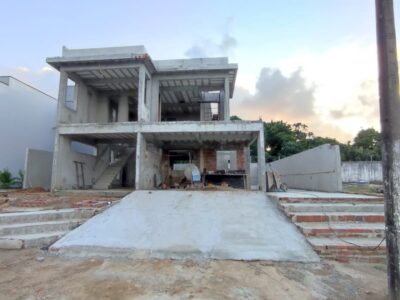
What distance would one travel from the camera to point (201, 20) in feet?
30.2

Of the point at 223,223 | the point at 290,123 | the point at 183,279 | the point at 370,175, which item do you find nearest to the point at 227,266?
the point at 183,279

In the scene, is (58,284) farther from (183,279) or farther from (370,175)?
(370,175)

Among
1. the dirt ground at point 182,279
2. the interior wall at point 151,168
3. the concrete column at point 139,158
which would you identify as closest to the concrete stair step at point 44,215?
the dirt ground at point 182,279

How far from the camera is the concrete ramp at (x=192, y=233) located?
16.6 ft

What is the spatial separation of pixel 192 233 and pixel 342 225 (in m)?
3.30

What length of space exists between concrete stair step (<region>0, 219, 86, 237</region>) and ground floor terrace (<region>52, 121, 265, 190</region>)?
423 cm

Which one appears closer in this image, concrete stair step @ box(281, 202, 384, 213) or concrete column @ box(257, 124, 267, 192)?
concrete stair step @ box(281, 202, 384, 213)

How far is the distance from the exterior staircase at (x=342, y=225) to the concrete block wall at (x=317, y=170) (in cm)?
289

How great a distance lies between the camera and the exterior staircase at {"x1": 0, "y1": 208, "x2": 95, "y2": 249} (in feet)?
18.4

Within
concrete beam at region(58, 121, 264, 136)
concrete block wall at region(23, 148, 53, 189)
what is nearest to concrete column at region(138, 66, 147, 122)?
concrete beam at region(58, 121, 264, 136)

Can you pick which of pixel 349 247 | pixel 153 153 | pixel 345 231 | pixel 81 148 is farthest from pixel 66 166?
pixel 349 247

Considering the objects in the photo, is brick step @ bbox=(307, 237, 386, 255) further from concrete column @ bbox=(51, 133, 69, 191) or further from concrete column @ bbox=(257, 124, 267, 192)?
concrete column @ bbox=(51, 133, 69, 191)

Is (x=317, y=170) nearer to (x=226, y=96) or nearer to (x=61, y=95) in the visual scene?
(x=226, y=96)

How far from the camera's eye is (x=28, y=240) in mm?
5598
